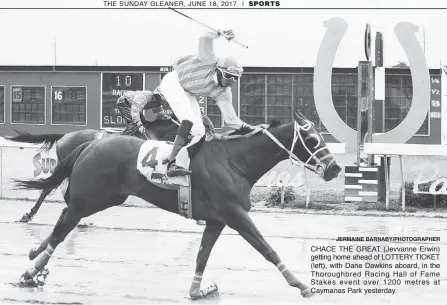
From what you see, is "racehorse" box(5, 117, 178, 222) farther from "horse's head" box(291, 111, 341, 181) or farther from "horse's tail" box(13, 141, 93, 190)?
"horse's head" box(291, 111, 341, 181)

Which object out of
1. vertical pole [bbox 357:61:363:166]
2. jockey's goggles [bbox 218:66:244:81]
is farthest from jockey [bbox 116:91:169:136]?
vertical pole [bbox 357:61:363:166]

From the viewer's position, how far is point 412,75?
16875 mm

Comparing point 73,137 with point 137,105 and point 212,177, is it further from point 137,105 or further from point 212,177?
point 212,177

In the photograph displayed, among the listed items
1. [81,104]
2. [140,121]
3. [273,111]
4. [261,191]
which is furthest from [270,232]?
[81,104]

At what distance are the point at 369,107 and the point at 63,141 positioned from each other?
7.64 meters

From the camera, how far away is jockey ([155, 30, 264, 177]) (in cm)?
774

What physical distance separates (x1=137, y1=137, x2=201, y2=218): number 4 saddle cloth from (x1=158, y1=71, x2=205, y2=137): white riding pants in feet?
0.47

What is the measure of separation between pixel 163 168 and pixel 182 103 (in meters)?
0.67

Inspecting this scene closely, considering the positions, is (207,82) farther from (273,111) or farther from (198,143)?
(273,111)

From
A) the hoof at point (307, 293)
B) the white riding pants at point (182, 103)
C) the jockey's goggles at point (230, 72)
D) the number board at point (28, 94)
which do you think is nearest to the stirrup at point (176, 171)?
the white riding pants at point (182, 103)

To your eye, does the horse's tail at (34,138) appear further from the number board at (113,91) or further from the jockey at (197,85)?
the number board at (113,91)

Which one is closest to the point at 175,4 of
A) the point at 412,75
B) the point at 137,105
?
the point at 137,105

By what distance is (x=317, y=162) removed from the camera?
7.53m

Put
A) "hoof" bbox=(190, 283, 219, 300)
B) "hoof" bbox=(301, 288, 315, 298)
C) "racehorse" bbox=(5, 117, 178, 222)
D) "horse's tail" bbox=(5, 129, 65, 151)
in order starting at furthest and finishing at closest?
"racehorse" bbox=(5, 117, 178, 222) < "horse's tail" bbox=(5, 129, 65, 151) < "hoof" bbox=(190, 283, 219, 300) < "hoof" bbox=(301, 288, 315, 298)
